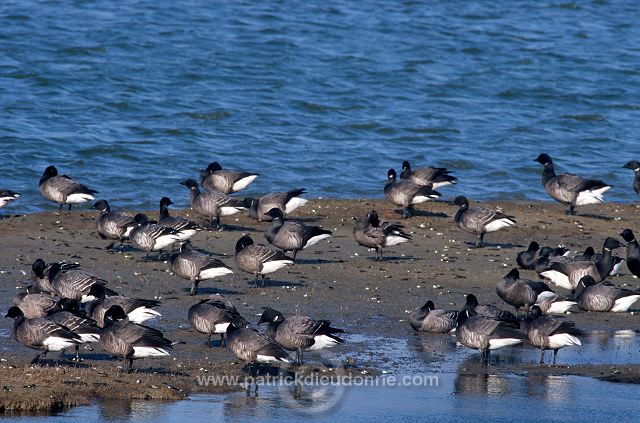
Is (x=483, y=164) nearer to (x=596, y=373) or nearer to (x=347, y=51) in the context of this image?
(x=347, y=51)

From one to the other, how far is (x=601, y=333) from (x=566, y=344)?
2.02 meters

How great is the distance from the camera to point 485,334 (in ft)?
44.6

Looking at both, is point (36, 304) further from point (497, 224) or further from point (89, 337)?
Result: point (497, 224)

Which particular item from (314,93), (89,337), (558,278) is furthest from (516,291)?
(314,93)

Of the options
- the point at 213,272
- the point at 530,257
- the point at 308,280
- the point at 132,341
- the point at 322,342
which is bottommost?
the point at 308,280

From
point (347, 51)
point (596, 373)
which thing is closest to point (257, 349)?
point (596, 373)

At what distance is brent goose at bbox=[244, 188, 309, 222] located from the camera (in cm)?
2155

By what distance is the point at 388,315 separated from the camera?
A: 16.0 meters

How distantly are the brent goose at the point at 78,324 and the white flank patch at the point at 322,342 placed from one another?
262cm

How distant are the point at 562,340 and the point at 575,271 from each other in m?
4.21

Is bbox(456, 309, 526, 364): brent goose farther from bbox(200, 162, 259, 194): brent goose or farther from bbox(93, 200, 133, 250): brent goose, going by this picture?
bbox(200, 162, 259, 194): brent goose

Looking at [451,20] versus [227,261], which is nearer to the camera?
[227,261]

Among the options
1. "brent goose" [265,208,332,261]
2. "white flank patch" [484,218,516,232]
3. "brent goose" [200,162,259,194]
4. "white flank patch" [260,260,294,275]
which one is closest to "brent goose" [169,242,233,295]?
"white flank patch" [260,260,294,275]

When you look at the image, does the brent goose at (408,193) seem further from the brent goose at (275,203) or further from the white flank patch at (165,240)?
the white flank patch at (165,240)
